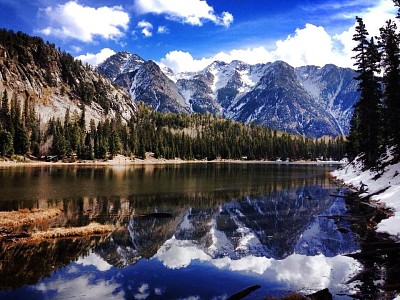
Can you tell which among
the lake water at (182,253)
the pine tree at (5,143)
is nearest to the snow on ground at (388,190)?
the lake water at (182,253)

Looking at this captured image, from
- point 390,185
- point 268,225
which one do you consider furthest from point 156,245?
point 390,185

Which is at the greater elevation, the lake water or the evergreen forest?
the evergreen forest

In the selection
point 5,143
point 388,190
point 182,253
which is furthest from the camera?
point 5,143

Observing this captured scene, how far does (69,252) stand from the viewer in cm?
2827

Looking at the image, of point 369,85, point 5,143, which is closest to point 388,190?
Answer: point 369,85

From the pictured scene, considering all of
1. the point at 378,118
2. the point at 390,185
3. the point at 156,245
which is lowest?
the point at 156,245

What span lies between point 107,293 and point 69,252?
30.4 feet

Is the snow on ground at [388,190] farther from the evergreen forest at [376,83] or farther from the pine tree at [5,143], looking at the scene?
the pine tree at [5,143]

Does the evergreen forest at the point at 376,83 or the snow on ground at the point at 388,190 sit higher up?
the evergreen forest at the point at 376,83

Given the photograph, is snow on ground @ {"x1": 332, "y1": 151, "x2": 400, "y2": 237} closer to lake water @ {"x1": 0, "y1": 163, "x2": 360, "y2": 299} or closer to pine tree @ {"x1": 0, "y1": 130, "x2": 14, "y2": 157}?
lake water @ {"x1": 0, "y1": 163, "x2": 360, "y2": 299}

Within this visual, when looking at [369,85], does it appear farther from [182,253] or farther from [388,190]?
[182,253]

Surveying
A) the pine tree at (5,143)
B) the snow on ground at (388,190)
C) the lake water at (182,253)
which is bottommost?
the lake water at (182,253)

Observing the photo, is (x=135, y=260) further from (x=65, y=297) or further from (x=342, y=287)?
(x=342, y=287)

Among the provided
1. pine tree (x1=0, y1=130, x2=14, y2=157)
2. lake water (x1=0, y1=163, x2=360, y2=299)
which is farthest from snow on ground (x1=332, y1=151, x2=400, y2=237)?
pine tree (x1=0, y1=130, x2=14, y2=157)
